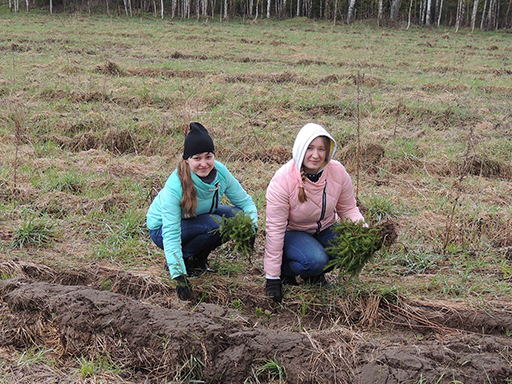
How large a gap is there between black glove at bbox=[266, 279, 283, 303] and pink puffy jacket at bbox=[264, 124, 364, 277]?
0.05 meters

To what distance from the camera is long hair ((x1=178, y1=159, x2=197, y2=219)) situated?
333cm

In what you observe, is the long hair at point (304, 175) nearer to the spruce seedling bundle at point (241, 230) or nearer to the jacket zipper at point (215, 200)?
the spruce seedling bundle at point (241, 230)

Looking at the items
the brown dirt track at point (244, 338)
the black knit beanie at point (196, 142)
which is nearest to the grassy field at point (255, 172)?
the brown dirt track at point (244, 338)

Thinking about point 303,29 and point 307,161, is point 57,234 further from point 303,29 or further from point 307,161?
point 303,29

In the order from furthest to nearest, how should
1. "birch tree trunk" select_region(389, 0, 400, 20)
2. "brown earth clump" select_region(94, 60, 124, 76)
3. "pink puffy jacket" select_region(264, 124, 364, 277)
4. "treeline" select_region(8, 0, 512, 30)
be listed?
"birch tree trunk" select_region(389, 0, 400, 20) → "treeline" select_region(8, 0, 512, 30) → "brown earth clump" select_region(94, 60, 124, 76) → "pink puffy jacket" select_region(264, 124, 364, 277)

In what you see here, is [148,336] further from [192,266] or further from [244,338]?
[192,266]

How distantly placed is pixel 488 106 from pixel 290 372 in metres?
8.64

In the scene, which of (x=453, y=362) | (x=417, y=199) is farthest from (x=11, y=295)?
(x=417, y=199)

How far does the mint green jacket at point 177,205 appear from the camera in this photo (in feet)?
10.9

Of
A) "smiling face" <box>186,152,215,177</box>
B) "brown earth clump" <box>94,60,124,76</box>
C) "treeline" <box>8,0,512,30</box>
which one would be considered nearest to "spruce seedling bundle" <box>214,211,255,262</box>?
"smiling face" <box>186,152,215,177</box>

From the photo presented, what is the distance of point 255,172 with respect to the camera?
6062 millimetres

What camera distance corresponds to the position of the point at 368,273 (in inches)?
154

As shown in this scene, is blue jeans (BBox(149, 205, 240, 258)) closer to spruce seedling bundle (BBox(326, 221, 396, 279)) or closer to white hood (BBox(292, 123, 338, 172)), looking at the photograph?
white hood (BBox(292, 123, 338, 172))

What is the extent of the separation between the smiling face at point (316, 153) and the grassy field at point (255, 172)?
831 mm
